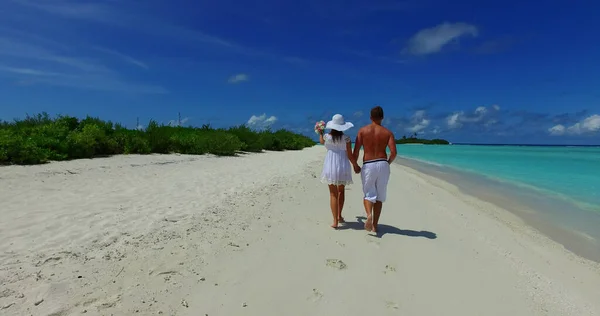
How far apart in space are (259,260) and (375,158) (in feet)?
7.31

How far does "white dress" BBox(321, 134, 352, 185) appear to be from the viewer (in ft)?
17.4

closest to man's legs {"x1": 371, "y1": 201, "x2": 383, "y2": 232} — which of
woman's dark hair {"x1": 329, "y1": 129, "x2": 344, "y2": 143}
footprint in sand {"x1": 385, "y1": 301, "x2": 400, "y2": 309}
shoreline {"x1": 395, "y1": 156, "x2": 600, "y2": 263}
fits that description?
woman's dark hair {"x1": 329, "y1": 129, "x2": 344, "y2": 143}

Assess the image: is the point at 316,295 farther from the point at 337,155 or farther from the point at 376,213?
the point at 337,155

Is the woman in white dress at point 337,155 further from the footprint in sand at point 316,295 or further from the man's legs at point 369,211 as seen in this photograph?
the footprint in sand at point 316,295

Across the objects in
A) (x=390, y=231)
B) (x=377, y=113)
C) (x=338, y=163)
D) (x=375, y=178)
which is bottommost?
(x=390, y=231)

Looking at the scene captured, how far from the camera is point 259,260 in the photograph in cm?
406

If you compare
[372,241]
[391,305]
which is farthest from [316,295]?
[372,241]

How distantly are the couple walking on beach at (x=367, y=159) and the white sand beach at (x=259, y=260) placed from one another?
0.51 meters

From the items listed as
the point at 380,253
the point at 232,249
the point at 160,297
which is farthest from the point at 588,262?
the point at 160,297

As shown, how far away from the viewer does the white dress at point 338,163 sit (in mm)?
5309

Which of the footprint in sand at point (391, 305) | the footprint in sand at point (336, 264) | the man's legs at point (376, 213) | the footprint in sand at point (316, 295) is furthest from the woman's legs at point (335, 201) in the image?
the footprint in sand at point (391, 305)

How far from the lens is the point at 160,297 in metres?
3.10

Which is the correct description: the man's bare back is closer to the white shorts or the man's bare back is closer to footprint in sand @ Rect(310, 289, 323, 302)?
the white shorts

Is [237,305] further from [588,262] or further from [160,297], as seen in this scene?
[588,262]
